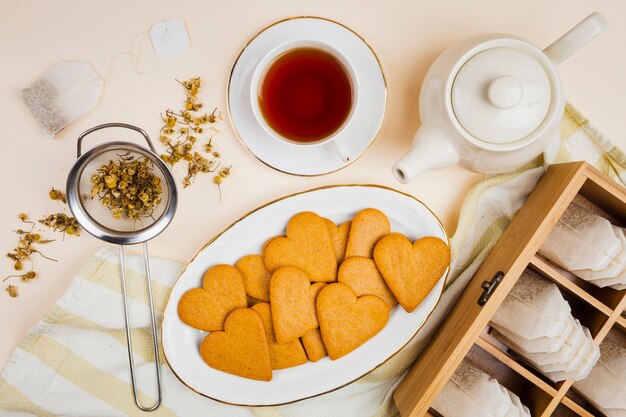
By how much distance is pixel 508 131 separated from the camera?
0.78 m

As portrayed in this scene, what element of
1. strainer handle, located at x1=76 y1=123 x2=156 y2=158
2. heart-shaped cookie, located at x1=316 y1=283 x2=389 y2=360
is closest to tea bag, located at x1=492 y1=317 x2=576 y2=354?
heart-shaped cookie, located at x1=316 y1=283 x2=389 y2=360

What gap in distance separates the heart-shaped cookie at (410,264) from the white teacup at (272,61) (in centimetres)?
20

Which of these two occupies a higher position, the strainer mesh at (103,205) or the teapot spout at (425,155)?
the teapot spout at (425,155)

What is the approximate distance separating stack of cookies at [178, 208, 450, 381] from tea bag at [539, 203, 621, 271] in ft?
0.67

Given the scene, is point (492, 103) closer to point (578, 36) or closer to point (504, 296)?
point (578, 36)

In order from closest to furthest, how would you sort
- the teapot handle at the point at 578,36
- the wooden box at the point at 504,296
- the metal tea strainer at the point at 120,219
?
the teapot handle at the point at 578,36, the wooden box at the point at 504,296, the metal tea strainer at the point at 120,219

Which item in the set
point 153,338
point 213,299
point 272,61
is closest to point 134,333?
point 153,338

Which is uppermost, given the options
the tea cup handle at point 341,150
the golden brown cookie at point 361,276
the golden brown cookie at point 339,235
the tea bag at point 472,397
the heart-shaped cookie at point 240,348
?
the tea cup handle at point 341,150

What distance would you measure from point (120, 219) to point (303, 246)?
397mm

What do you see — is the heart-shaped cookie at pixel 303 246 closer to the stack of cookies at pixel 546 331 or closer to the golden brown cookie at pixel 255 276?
the golden brown cookie at pixel 255 276

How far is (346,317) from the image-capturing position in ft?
3.25

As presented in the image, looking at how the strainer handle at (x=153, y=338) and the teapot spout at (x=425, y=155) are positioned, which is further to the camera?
the strainer handle at (x=153, y=338)

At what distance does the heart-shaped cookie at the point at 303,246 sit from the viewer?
3.23ft

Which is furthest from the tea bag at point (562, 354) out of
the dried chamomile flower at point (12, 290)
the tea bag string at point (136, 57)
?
the dried chamomile flower at point (12, 290)
